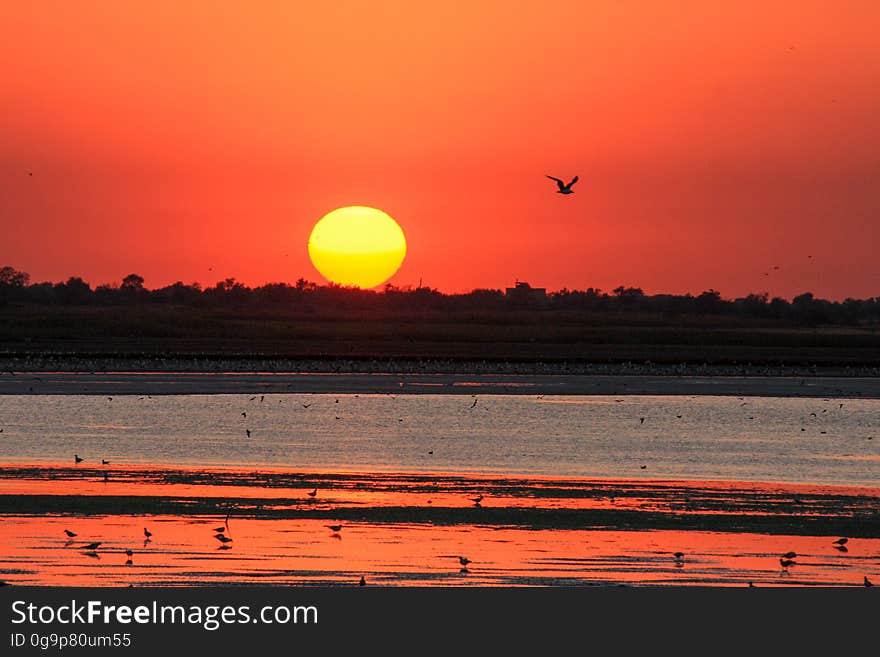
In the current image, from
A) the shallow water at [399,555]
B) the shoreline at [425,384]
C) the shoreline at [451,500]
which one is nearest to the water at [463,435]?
the shoreline at [451,500]

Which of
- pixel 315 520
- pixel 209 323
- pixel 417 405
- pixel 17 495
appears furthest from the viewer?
pixel 209 323

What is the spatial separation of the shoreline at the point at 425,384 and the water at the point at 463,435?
4798 millimetres

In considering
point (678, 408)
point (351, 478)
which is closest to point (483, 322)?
point (678, 408)

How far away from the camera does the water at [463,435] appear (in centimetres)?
3278

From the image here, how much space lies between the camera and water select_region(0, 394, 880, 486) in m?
32.8

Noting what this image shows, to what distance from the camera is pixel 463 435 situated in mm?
41312

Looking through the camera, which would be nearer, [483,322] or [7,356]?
[7,356]

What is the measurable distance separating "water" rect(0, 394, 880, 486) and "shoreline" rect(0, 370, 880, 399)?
4798 millimetres

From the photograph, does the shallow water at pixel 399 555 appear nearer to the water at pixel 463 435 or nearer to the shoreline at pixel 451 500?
the shoreline at pixel 451 500

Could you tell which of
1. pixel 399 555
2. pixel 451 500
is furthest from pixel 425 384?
pixel 399 555

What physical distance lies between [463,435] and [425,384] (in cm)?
2854

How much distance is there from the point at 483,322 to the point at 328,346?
51.1 m

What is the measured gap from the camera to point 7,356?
93188mm

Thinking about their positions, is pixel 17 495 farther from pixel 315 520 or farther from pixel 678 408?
pixel 678 408
